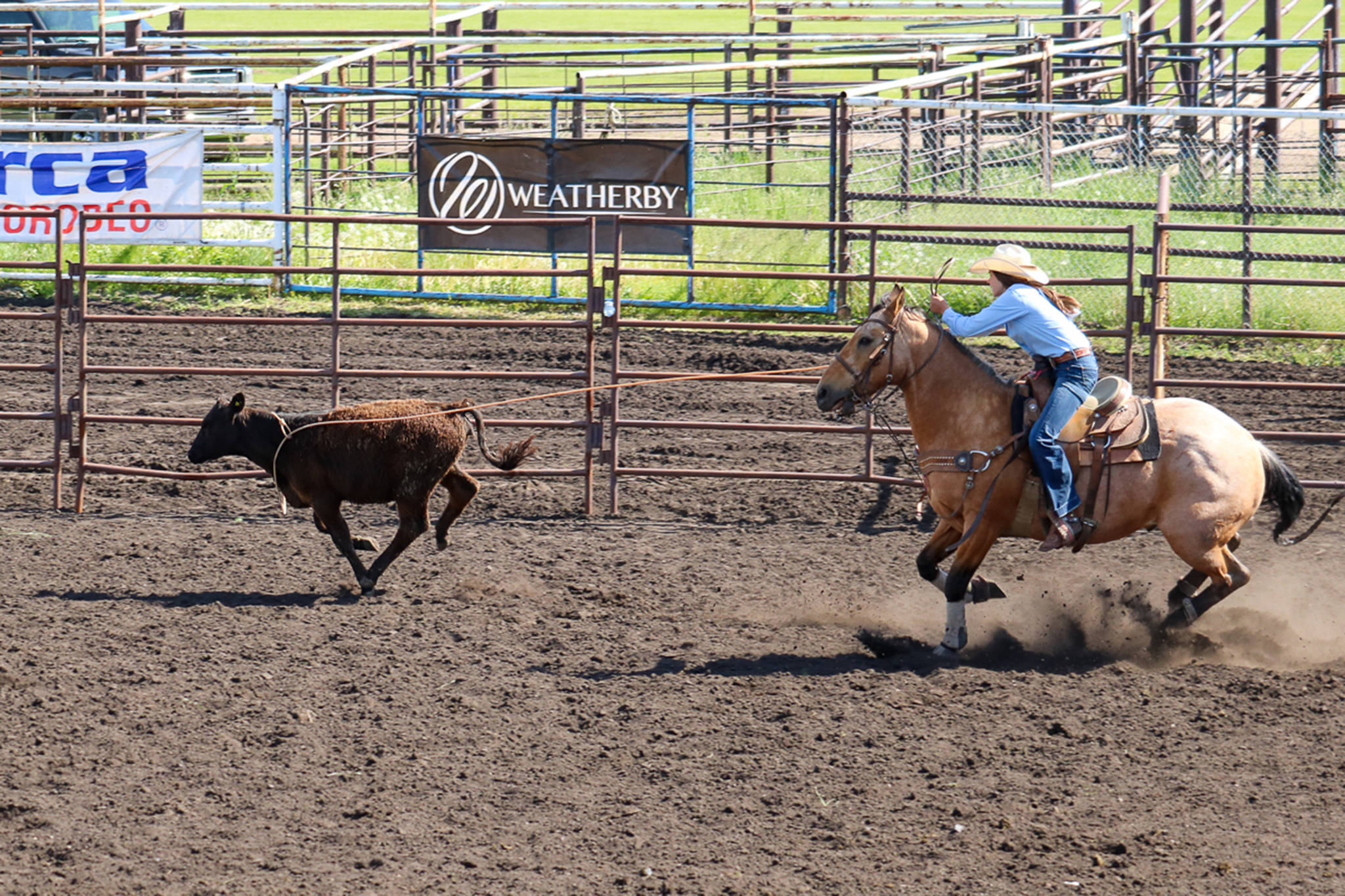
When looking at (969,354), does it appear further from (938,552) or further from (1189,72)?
(1189,72)

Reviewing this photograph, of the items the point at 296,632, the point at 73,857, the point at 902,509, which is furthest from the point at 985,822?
the point at 902,509

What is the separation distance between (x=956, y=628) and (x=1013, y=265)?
1.60 meters

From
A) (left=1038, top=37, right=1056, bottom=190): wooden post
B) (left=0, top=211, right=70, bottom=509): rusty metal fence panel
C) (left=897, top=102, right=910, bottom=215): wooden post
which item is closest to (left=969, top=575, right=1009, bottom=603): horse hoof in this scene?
(left=0, top=211, right=70, bottom=509): rusty metal fence panel

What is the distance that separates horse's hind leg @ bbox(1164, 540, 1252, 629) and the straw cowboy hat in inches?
55.7

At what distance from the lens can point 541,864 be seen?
4363 millimetres

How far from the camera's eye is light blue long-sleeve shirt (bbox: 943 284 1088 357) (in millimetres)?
5969

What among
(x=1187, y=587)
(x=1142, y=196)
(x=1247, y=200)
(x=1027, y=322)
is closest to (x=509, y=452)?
(x=1027, y=322)

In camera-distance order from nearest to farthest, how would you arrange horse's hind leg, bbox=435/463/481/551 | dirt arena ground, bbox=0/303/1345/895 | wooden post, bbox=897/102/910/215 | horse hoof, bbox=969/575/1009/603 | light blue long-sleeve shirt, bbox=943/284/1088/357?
dirt arena ground, bbox=0/303/1345/895 < light blue long-sleeve shirt, bbox=943/284/1088/357 < horse hoof, bbox=969/575/1009/603 < horse's hind leg, bbox=435/463/481/551 < wooden post, bbox=897/102/910/215

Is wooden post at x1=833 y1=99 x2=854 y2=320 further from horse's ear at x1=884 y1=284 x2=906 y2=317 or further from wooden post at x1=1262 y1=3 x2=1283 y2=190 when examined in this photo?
horse's ear at x1=884 y1=284 x2=906 y2=317

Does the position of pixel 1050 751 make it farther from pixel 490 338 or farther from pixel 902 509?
pixel 490 338

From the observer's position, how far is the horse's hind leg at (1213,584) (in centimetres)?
619

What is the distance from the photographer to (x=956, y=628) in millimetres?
6234

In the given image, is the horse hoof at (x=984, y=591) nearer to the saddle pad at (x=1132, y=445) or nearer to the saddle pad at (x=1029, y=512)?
the saddle pad at (x=1029, y=512)

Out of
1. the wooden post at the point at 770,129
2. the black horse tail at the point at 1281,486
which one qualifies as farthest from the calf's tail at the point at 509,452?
Result: the wooden post at the point at 770,129
